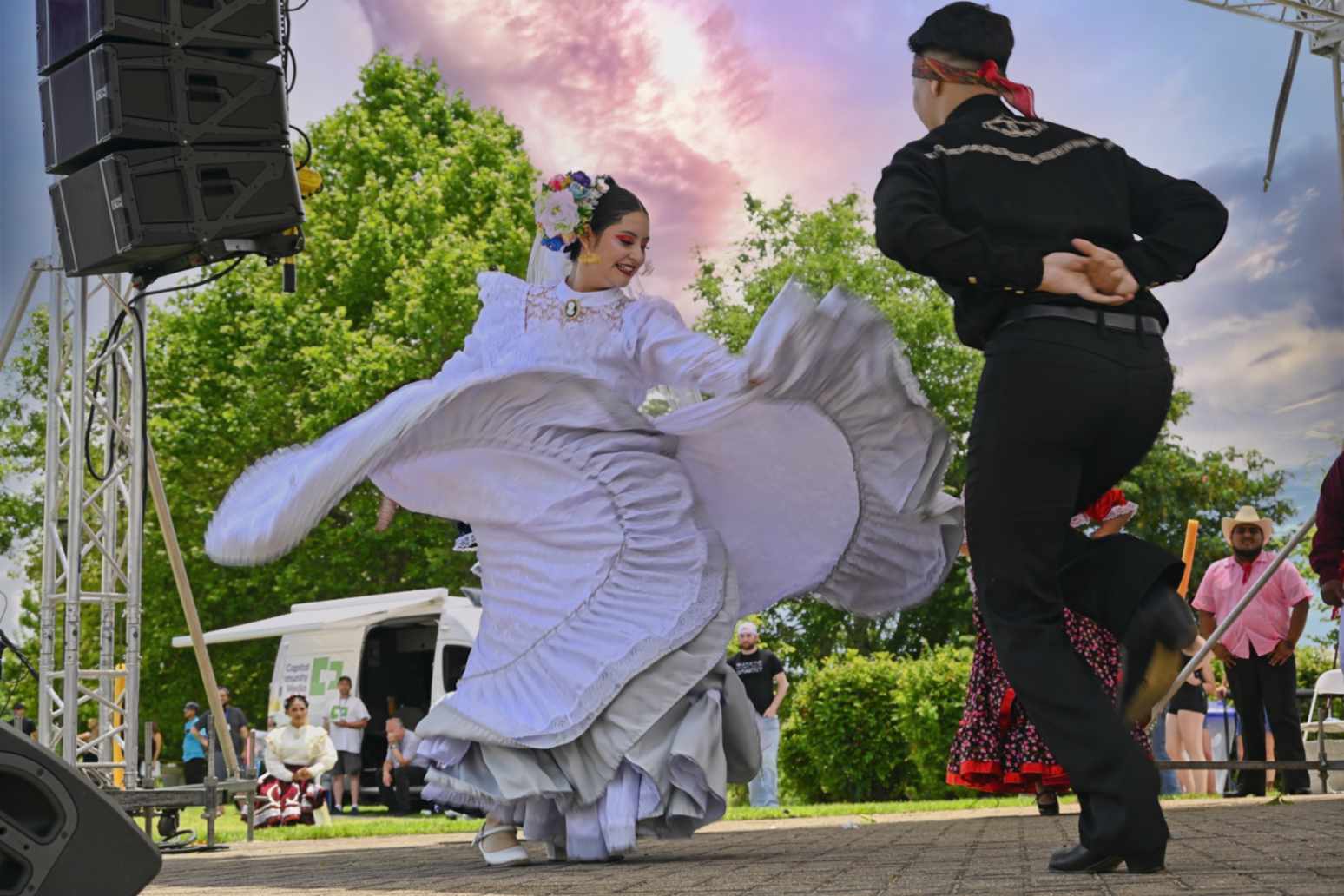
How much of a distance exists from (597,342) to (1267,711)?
632 centimetres

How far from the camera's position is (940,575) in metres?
5.96

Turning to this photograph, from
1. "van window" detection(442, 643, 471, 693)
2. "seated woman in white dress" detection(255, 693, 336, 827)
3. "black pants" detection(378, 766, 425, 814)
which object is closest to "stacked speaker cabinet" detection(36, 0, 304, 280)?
"seated woman in white dress" detection(255, 693, 336, 827)

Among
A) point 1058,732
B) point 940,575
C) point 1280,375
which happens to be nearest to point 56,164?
point 940,575

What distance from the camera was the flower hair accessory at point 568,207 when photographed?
597 centimetres

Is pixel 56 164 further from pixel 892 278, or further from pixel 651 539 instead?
pixel 892 278

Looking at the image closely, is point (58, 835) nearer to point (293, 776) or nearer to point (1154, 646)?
point (1154, 646)

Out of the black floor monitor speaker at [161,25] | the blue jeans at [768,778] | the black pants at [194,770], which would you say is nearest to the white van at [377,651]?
the black pants at [194,770]

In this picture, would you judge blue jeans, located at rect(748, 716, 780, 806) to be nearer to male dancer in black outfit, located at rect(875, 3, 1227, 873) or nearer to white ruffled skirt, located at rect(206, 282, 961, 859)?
white ruffled skirt, located at rect(206, 282, 961, 859)

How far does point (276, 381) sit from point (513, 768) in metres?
20.7

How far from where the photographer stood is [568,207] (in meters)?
5.97

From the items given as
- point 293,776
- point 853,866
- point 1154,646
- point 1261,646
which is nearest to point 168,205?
point 853,866

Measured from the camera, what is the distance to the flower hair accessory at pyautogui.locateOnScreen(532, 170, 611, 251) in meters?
5.97

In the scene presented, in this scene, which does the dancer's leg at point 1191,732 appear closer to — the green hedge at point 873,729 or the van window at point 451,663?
the green hedge at point 873,729

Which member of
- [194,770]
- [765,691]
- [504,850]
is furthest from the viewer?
[194,770]
